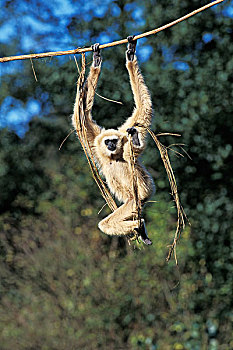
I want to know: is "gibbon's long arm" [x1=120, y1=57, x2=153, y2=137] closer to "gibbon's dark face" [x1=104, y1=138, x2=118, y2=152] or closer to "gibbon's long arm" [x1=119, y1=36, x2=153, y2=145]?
"gibbon's long arm" [x1=119, y1=36, x2=153, y2=145]

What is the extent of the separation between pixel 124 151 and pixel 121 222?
694mm

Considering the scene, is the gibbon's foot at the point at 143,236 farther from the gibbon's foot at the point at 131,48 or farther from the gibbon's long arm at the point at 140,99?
the gibbon's foot at the point at 131,48

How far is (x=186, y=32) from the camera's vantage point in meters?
10.2

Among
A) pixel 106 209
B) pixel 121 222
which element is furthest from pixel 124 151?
pixel 106 209

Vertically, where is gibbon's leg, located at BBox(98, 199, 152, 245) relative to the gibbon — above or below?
below

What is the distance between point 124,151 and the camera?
459cm

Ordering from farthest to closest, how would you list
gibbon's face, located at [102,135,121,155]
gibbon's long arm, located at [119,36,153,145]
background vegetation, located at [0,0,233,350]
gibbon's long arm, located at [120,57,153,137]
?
background vegetation, located at [0,0,233,350], gibbon's face, located at [102,135,121,155], gibbon's long arm, located at [120,57,153,137], gibbon's long arm, located at [119,36,153,145]

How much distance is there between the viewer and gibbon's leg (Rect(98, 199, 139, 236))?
4.22 m

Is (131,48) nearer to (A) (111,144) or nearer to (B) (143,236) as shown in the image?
(A) (111,144)

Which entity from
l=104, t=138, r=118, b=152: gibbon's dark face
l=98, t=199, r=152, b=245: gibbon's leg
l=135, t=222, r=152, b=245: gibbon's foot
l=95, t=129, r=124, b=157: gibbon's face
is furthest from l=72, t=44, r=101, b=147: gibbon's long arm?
l=135, t=222, r=152, b=245: gibbon's foot

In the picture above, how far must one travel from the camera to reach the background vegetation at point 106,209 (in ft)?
27.4

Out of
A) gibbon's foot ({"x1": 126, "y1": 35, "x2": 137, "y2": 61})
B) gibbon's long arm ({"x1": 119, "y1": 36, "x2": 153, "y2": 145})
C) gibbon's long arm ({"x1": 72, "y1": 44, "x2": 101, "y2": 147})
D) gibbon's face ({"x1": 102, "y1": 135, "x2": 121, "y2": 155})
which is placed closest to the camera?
gibbon's foot ({"x1": 126, "y1": 35, "x2": 137, "y2": 61})

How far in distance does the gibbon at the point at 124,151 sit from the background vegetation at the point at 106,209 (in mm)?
3680

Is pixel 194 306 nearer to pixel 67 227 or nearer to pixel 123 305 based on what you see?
pixel 123 305
